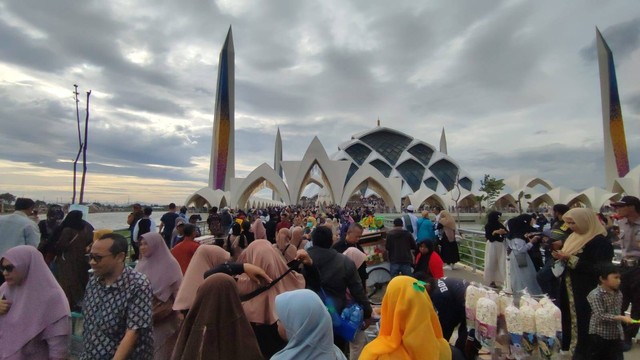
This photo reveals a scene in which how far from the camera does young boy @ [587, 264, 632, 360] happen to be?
7.88 feet

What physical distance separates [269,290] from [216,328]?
1.94ft

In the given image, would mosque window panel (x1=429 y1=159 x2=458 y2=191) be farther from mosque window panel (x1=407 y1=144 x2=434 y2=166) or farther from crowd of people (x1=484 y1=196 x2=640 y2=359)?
crowd of people (x1=484 y1=196 x2=640 y2=359)

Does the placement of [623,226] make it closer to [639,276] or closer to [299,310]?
[639,276]

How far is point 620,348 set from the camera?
7.97 ft

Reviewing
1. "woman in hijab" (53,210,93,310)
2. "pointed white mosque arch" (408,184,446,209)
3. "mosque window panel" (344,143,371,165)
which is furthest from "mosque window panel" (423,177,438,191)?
"woman in hijab" (53,210,93,310)

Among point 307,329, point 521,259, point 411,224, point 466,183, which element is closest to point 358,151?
point 466,183

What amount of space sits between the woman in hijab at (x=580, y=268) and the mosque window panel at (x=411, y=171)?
47.6m

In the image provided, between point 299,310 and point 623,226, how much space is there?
3168mm

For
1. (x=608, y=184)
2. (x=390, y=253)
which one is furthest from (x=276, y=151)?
(x=390, y=253)

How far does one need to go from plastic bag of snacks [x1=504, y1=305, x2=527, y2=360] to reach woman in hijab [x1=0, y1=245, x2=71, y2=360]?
2.40 m

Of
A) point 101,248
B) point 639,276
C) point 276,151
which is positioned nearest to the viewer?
point 101,248

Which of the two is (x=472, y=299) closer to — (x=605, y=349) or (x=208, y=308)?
(x=605, y=349)

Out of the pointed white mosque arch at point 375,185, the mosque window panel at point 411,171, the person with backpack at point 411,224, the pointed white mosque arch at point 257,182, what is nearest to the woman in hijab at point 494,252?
the person with backpack at point 411,224

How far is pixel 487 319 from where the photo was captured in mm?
2166
